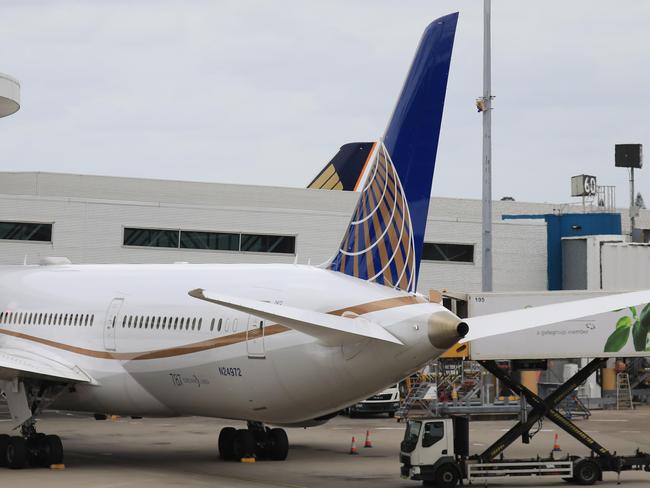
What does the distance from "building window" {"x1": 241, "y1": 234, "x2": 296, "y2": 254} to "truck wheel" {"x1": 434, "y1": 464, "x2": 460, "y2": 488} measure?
27027 mm

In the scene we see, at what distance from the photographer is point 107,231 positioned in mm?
46938

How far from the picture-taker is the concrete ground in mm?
24328

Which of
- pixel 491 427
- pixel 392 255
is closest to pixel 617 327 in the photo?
pixel 392 255

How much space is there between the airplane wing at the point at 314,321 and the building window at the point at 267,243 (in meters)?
27.4

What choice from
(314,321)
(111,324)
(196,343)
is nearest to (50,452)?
(111,324)

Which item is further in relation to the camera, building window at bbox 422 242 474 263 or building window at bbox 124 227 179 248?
building window at bbox 422 242 474 263

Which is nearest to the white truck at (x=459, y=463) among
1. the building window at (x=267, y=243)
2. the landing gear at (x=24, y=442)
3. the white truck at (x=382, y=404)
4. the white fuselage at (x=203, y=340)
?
the white fuselage at (x=203, y=340)

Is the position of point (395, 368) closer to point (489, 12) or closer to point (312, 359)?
point (312, 359)

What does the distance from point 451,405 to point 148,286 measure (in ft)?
37.3

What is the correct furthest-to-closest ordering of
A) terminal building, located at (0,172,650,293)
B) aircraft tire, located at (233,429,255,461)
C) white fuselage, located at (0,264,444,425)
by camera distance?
terminal building, located at (0,172,650,293), aircraft tire, located at (233,429,255,461), white fuselage, located at (0,264,444,425)

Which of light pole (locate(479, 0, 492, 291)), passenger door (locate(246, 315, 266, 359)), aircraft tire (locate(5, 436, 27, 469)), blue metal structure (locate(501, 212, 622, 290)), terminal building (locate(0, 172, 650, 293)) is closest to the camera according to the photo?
passenger door (locate(246, 315, 266, 359))

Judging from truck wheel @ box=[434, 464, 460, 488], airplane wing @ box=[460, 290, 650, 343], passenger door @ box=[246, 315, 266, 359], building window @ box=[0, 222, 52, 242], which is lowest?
truck wheel @ box=[434, 464, 460, 488]

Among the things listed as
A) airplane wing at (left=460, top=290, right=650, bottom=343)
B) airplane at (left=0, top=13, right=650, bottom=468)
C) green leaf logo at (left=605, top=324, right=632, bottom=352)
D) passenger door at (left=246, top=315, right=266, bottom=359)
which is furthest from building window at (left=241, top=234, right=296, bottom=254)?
green leaf logo at (left=605, top=324, right=632, bottom=352)

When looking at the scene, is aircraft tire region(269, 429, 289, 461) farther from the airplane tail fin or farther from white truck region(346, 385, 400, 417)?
the airplane tail fin
